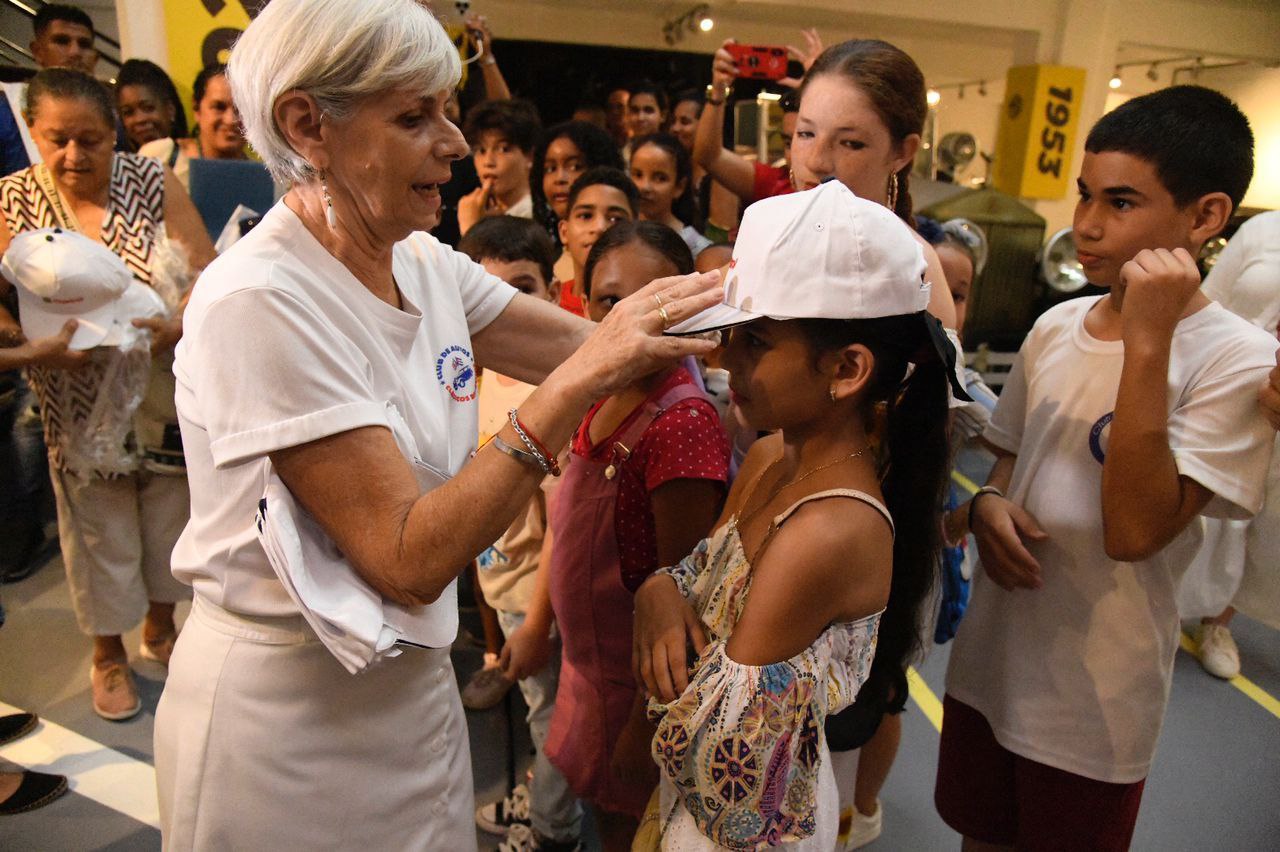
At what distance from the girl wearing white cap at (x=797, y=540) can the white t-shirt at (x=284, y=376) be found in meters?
0.38

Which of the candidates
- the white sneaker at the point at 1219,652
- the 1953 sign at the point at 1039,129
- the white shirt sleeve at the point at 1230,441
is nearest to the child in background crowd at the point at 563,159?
the white shirt sleeve at the point at 1230,441

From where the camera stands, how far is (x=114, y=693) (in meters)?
2.48

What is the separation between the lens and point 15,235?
7.31 feet

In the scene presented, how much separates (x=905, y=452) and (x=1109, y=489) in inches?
11.7

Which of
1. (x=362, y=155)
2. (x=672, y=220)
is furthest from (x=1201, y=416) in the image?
(x=672, y=220)

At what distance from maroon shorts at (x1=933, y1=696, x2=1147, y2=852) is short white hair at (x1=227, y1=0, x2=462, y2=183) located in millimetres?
1454

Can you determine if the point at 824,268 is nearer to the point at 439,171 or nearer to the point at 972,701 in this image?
the point at 439,171

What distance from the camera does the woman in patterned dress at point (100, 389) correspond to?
2.21 m

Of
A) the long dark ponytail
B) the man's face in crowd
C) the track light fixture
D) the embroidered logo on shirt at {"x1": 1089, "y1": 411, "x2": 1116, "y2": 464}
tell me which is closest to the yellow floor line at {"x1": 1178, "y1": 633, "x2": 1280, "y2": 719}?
the embroidered logo on shirt at {"x1": 1089, "y1": 411, "x2": 1116, "y2": 464}

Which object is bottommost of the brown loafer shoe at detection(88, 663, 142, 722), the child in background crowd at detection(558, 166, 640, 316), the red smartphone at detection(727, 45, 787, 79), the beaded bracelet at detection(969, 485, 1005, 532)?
the brown loafer shoe at detection(88, 663, 142, 722)

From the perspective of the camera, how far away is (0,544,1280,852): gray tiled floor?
207cm

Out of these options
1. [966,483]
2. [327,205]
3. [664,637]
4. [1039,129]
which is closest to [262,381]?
[327,205]

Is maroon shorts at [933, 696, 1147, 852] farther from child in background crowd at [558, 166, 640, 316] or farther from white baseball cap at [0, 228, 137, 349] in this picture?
white baseball cap at [0, 228, 137, 349]

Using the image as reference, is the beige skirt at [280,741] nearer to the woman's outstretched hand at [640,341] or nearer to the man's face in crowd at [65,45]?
the woman's outstretched hand at [640,341]
